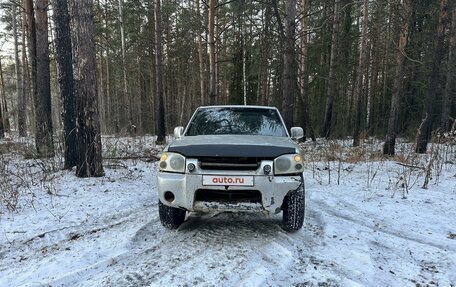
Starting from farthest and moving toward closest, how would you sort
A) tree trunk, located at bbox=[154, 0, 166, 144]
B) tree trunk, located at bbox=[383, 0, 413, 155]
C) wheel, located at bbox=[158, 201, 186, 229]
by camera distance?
tree trunk, located at bbox=[154, 0, 166, 144] → tree trunk, located at bbox=[383, 0, 413, 155] → wheel, located at bbox=[158, 201, 186, 229]

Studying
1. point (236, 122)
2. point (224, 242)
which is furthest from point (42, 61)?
point (224, 242)

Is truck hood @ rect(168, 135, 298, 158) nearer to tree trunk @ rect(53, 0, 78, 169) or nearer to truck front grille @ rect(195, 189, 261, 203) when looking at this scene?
truck front grille @ rect(195, 189, 261, 203)

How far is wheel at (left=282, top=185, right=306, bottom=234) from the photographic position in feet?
13.5

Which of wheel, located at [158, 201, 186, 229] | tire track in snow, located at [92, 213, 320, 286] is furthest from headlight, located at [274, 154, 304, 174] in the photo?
wheel, located at [158, 201, 186, 229]

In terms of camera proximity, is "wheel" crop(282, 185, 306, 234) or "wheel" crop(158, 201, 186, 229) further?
"wheel" crop(158, 201, 186, 229)

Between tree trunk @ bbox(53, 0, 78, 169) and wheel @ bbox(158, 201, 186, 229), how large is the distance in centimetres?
450

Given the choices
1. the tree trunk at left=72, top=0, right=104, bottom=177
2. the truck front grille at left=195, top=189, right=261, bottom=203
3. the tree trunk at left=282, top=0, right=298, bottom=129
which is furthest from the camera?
the tree trunk at left=282, top=0, right=298, bottom=129

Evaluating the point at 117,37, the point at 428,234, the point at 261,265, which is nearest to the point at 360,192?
the point at 428,234

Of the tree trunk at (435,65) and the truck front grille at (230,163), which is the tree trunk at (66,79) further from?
the tree trunk at (435,65)

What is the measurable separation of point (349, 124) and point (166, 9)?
714 inches

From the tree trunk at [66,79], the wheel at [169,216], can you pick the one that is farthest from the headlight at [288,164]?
the tree trunk at [66,79]

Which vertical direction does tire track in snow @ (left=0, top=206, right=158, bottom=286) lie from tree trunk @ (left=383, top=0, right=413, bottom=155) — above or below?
below

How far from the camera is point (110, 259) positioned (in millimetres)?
3580

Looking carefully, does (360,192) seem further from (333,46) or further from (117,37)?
(117,37)
